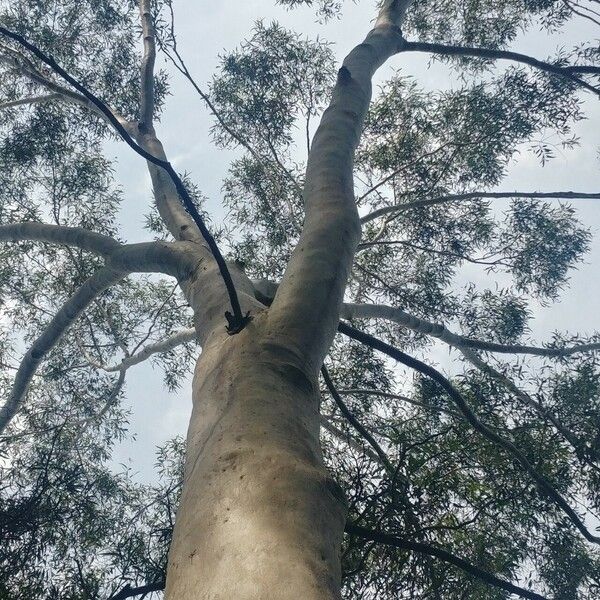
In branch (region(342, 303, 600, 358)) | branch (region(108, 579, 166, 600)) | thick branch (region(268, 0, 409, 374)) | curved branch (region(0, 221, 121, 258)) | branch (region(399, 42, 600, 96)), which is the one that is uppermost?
branch (region(399, 42, 600, 96))

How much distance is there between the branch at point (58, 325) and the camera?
14.2ft

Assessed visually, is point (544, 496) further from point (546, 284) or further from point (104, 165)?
point (104, 165)

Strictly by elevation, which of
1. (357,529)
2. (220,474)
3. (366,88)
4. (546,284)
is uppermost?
(546,284)

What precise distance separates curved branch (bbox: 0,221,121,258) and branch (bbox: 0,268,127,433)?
6.0 inches

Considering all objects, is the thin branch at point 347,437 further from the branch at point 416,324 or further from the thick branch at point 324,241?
the thick branch at point 324,241

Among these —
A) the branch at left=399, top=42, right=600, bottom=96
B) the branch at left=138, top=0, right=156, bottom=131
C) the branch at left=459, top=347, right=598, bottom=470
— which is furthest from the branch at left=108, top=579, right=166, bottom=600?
the branch at left=138, top=0, right=156, bottom=131

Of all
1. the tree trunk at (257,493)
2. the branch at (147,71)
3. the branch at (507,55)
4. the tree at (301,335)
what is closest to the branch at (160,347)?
the tree at (301,335)

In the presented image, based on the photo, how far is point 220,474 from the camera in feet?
4.91

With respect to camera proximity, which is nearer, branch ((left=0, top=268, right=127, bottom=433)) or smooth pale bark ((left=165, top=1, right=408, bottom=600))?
smooth pale bark ((left=165, top=1, right=408, bottom=600))

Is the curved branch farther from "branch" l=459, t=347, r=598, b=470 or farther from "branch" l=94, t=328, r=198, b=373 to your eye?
"branch" l=459, t=347, r=598, b=470

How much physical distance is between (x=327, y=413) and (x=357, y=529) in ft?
15.5

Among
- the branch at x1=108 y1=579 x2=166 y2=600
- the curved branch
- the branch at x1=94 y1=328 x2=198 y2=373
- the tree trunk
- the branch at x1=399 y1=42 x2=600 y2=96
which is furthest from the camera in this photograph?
the branch at x1=94 y1=328 x2=198 y2=373

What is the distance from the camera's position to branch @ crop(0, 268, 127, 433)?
14.2 feet

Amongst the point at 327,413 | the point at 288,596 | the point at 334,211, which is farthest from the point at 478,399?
the point at 288,596
